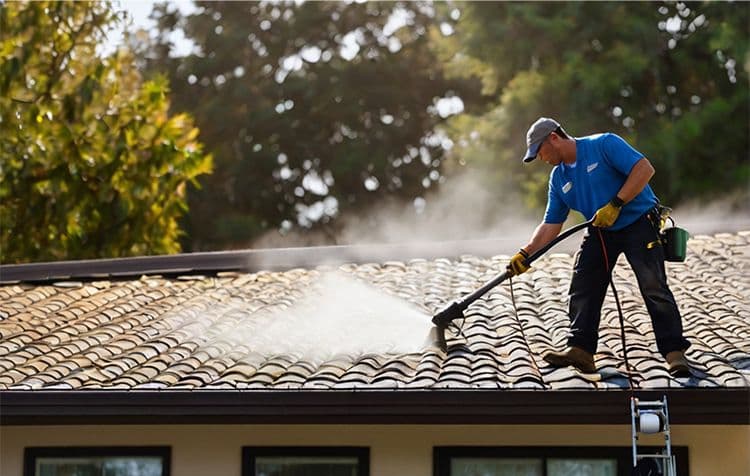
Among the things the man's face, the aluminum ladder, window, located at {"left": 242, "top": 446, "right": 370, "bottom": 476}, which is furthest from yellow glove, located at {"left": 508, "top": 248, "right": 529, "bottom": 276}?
window, located at {"left": 242, "top": 446, "right": 370, "bottom": 476}

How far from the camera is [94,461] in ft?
28.8

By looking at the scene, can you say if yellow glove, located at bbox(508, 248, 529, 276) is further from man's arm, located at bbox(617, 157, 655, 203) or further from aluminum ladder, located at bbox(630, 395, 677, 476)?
aluminum ladder, located at bbox(630, 395, 677, 476)

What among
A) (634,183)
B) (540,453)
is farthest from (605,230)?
(540,453)

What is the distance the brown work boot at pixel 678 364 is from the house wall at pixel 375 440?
0.74 meters

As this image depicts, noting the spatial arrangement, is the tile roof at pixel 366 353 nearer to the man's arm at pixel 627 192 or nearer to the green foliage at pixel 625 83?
the man's arm at pixel 627 192

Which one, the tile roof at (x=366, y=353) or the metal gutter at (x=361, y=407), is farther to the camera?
the tile roof at (x=366, y=353)

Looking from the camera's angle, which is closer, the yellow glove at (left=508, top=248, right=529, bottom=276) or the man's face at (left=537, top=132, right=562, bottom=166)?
the man's face at (left=537, top=132, right=562, bottom=166)

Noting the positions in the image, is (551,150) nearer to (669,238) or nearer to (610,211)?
(610,211)

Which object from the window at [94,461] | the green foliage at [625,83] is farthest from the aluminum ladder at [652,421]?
the green foliage at [625,83]

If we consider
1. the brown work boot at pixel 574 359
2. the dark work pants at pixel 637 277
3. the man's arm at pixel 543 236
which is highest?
the man's arm at pixel 543 236

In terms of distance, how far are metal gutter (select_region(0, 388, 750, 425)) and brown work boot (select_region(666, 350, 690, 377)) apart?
11.5 inches

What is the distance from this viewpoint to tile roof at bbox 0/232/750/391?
7.75 m

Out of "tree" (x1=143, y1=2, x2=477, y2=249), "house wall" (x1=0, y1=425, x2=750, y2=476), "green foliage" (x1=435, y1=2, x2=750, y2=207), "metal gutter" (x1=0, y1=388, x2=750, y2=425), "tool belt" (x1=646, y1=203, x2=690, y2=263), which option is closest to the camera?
"metal gutter" (x1=0, y1=388, x2=750, y2=425)

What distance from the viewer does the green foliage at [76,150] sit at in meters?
21.4
